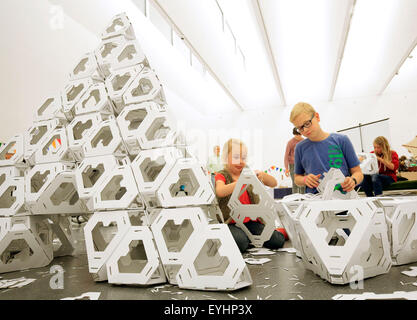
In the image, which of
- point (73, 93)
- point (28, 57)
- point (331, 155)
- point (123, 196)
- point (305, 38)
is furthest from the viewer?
point (305, 38)

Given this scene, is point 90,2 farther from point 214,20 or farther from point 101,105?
point 101,105

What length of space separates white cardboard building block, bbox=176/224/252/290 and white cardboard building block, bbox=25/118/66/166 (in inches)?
44.0

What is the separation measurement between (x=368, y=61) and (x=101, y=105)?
4827 millimetres

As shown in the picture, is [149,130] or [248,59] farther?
[248,59]

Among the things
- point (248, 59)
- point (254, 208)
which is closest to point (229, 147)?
point (254, 208)

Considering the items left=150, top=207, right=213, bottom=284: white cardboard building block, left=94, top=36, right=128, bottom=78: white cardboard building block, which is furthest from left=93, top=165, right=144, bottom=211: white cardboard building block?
left=94, top=36, right=128, bottom=78: white cardboard building block

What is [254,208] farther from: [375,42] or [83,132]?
[375,42]

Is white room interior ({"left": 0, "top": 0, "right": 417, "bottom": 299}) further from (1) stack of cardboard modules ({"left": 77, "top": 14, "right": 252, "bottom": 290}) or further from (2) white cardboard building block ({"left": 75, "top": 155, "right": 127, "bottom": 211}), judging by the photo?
(2) white cardboard building block ({"left": 75, "top": 155, "right": 127, "bottom": 211})

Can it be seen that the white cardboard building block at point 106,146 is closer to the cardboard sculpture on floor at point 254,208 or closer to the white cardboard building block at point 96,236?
the white cardboard building block at point 96,236

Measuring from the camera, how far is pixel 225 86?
5.46 m

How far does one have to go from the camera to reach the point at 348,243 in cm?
97

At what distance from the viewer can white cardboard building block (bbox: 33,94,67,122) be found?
5.35 feet

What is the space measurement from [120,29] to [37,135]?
824 mm
